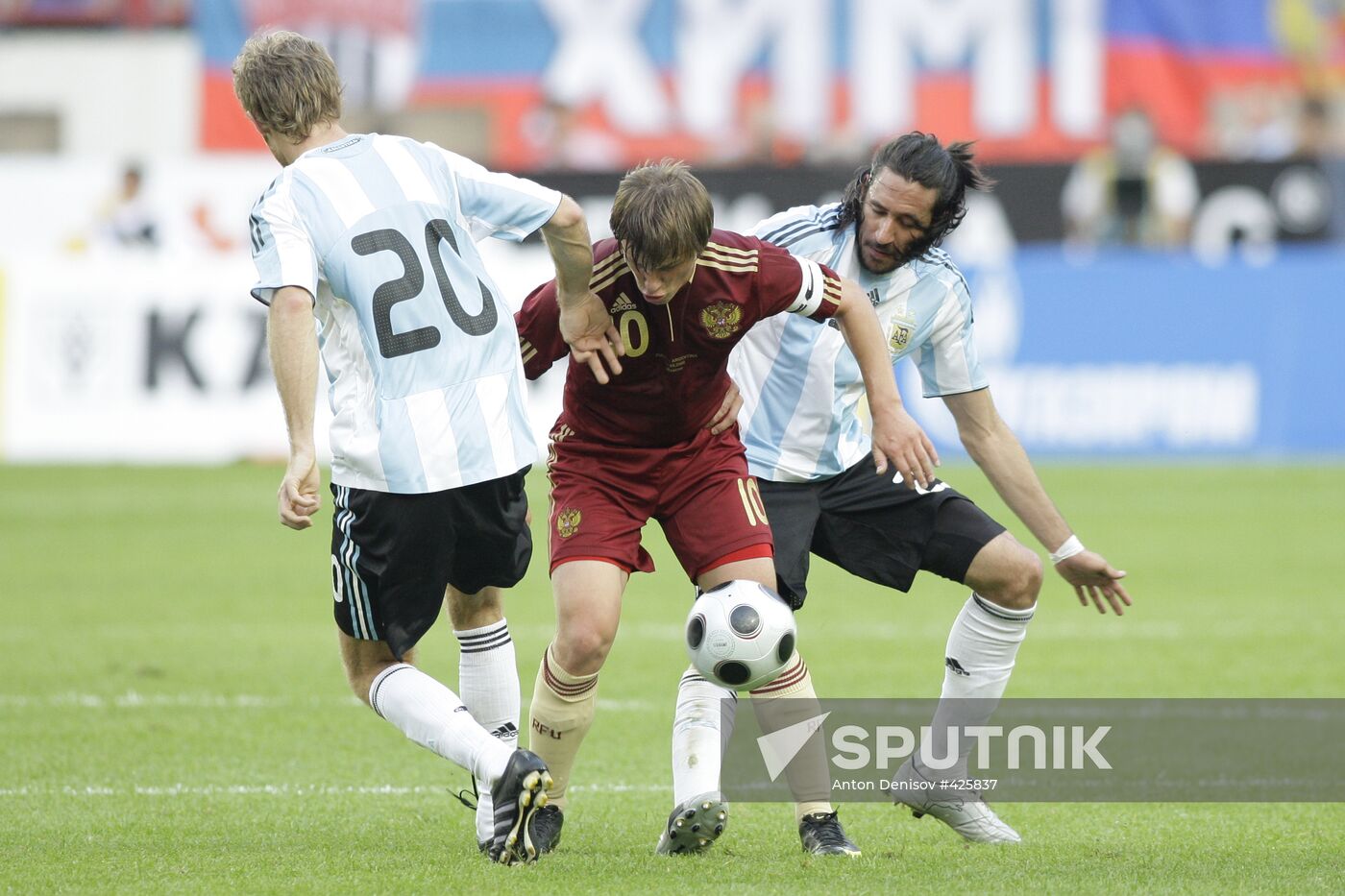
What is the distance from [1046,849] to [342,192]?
247 centimetres

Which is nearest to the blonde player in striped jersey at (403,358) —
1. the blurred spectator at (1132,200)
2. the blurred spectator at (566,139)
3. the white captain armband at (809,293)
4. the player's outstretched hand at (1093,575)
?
the white captain armband at (809,293)

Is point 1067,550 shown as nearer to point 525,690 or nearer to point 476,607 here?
point 476,607

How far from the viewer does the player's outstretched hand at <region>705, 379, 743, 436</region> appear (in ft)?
16.6

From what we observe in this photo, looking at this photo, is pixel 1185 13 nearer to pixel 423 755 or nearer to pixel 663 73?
pixel 663 73

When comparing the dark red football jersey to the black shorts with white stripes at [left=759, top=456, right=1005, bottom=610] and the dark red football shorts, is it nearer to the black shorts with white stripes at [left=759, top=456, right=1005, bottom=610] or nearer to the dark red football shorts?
the dark red football shorts

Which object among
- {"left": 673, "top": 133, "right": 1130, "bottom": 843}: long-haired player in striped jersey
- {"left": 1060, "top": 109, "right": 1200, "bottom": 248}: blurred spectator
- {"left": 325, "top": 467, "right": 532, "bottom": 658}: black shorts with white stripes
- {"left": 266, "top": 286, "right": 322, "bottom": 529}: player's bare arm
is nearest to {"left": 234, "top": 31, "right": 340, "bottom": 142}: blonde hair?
{"left": 266, "top": 286, "right": 322, "bottom": 529}: player's bare arm

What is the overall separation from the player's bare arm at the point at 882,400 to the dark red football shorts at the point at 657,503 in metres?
0.42

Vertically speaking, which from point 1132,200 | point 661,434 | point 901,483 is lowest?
point 1132,200

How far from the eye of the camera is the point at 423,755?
20.9ft

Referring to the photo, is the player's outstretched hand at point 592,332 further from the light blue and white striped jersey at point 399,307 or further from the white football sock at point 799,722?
the white football sock at point 799,722

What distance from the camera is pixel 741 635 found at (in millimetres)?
4688

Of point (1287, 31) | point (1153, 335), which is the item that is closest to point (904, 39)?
point (1287, 31)

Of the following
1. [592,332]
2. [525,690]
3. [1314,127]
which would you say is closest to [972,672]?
[592,332]

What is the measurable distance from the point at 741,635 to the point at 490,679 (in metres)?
0.80
